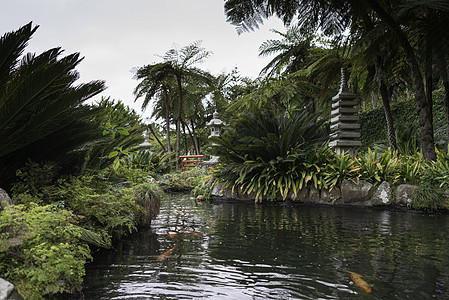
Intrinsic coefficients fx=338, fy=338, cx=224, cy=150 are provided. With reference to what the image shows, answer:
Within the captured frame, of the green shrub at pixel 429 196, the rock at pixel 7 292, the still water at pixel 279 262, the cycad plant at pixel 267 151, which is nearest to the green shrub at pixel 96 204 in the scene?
the still water at pixel 279 262

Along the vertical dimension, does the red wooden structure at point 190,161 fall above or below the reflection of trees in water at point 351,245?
above

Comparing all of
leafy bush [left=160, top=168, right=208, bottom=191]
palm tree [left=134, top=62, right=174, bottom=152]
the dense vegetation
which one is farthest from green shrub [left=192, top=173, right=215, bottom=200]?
palm tree [left=134, top=62, right=174, bottom=152]

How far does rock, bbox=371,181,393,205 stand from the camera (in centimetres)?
637

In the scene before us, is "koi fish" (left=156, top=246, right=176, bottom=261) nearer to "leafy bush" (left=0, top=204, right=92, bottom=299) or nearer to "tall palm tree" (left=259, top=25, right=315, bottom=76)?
"leafy bush" (left=0, top=204, right=92, bottom=299)

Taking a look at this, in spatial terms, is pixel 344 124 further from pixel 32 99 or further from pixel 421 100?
pixel 32 99

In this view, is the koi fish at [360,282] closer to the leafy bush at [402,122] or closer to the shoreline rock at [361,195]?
the shoreline rock at [361,195]

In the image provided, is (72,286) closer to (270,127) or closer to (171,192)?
(270,127)

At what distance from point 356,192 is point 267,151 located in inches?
86.7

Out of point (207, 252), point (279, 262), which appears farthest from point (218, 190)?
point (279, 262)

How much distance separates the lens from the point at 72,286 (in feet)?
6.75

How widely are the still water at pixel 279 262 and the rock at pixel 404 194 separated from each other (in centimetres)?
122

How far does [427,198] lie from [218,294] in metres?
4.92

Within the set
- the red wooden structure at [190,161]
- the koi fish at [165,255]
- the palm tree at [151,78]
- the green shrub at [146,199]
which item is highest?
the palm tree at [151,78]

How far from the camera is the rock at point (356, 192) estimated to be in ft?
22.0
